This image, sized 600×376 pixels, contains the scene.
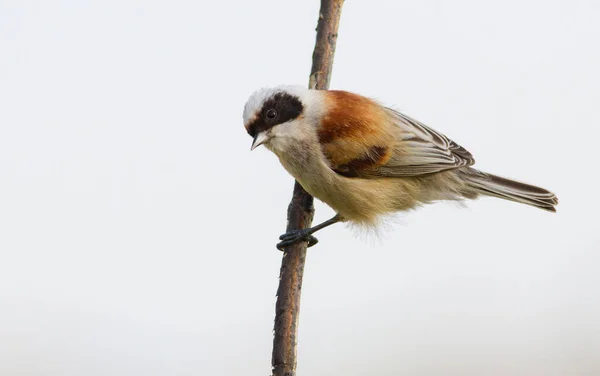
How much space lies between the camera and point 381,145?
3.79m

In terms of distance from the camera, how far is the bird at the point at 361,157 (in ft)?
11.9

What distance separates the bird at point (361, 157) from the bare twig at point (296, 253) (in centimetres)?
9

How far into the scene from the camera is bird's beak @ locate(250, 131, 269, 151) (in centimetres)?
342

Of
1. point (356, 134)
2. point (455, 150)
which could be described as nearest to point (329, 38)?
point (356, 134)

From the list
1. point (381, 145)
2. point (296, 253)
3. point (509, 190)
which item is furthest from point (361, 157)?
point (509, 190)

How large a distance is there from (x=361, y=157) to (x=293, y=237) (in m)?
0.73

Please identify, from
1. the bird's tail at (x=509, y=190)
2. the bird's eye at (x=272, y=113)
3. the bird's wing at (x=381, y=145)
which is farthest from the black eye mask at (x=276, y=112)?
the bird's tail at (x=509, y=190)

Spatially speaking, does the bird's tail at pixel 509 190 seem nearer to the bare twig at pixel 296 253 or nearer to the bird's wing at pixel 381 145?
the bird's wing at pixel 381 145

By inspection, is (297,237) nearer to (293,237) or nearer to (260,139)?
(293,237)

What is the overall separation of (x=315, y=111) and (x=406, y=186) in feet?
2.51

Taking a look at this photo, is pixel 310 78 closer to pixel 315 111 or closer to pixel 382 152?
pixel 315 111

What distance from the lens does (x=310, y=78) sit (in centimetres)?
383

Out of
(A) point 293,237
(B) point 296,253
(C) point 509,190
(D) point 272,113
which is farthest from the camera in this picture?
(C) point 509,190

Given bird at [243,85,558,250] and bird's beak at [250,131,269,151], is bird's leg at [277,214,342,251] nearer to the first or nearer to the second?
bird at [243,85,558,250]
